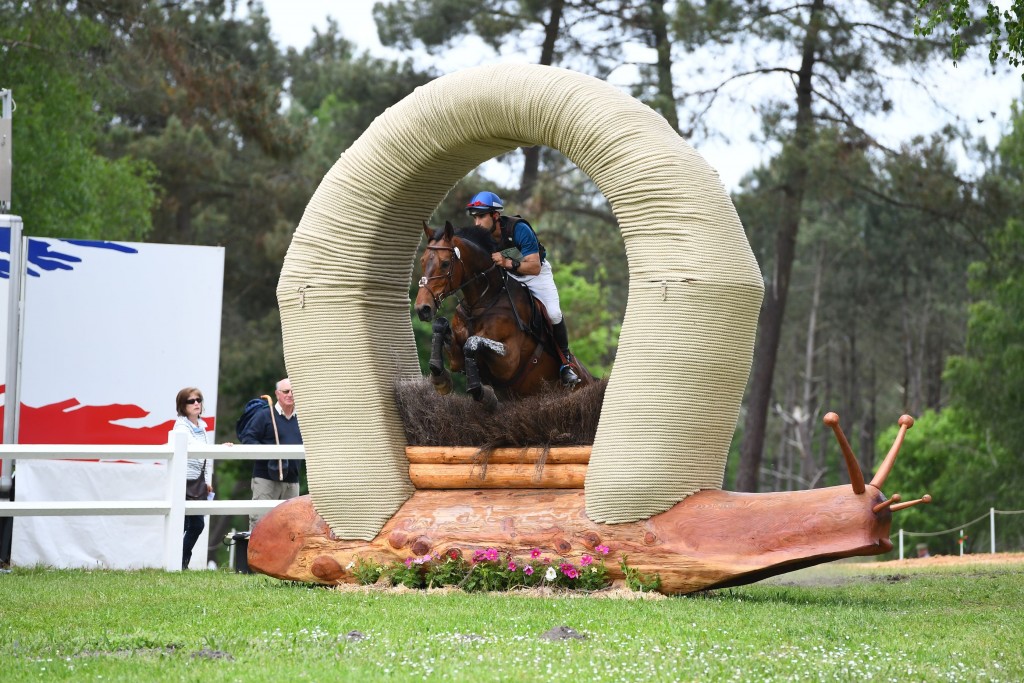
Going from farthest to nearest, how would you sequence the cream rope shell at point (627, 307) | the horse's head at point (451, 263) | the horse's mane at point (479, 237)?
the horse's mane at point (479, 237) → the horse's head at point (451, 263) → the cream rope shell at point (627, 307)

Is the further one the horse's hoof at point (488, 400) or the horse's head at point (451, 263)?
the horse's hoof at point (488, 400)

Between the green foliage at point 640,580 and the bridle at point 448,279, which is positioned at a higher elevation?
the bridle at point 448,279

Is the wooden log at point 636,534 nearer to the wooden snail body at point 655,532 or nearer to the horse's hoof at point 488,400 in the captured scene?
the wooden snail body at point 655,532

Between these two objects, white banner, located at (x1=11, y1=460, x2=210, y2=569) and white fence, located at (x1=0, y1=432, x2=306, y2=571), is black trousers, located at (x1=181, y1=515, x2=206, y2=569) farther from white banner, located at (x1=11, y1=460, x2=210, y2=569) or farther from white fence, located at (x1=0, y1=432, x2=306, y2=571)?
white fence, located at (x1=0, y1=432, x2=306, y2=571)

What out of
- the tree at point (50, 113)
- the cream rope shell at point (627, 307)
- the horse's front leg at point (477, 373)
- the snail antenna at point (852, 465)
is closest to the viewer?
the snail antenna at point (852, 465)

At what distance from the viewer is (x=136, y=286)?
523 inches

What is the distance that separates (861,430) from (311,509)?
39766mm

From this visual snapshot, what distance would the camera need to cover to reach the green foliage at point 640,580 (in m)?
8.30

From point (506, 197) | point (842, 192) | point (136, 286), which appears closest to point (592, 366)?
point (506, 197)

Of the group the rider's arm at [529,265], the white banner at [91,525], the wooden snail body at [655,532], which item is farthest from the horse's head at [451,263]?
the white banner at [91,525]

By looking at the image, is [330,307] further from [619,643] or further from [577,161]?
[619,643]

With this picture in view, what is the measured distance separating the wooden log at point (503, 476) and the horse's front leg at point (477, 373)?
0.46 metres

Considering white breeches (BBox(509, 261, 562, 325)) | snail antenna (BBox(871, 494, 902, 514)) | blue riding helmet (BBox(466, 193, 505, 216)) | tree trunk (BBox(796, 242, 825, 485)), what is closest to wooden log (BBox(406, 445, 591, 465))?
white breeches (BBox(509, 261, 562, 325))

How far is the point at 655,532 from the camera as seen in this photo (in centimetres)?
841
